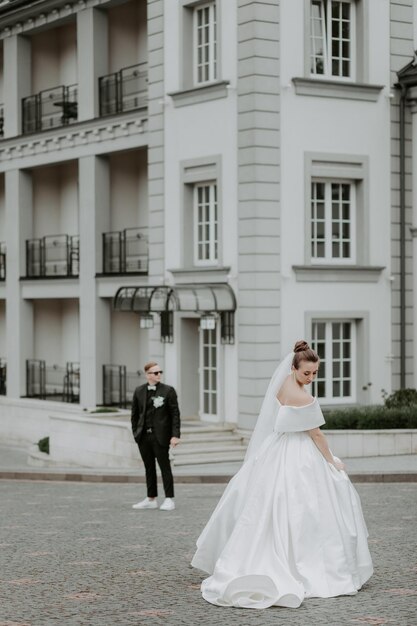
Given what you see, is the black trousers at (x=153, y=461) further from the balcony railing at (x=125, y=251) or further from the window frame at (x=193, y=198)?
the balcony railing at (x=125, y=251)

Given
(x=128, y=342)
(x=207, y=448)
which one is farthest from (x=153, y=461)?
(x=128, y=342)

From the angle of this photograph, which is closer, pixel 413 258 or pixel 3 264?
pixel 413 258

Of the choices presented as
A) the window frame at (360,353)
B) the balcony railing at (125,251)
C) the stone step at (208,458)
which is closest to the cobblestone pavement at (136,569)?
the stone step at (208,458)

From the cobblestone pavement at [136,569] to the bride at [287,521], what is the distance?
171mm

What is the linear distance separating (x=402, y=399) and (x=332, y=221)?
12.5ft

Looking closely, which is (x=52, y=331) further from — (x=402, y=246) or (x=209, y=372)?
(x=402, y=246)

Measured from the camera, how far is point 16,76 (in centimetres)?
3294

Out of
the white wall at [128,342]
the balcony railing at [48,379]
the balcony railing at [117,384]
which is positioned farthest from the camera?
the balcony railing at [48,379]

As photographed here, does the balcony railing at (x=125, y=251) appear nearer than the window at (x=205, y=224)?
No

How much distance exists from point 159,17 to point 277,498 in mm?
18169

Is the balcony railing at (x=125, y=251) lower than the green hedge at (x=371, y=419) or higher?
higher

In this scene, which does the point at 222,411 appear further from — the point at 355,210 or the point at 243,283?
the point at 355,210

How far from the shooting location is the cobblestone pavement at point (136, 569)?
29.0ft

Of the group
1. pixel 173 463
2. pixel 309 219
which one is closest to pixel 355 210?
pixel 309 219
